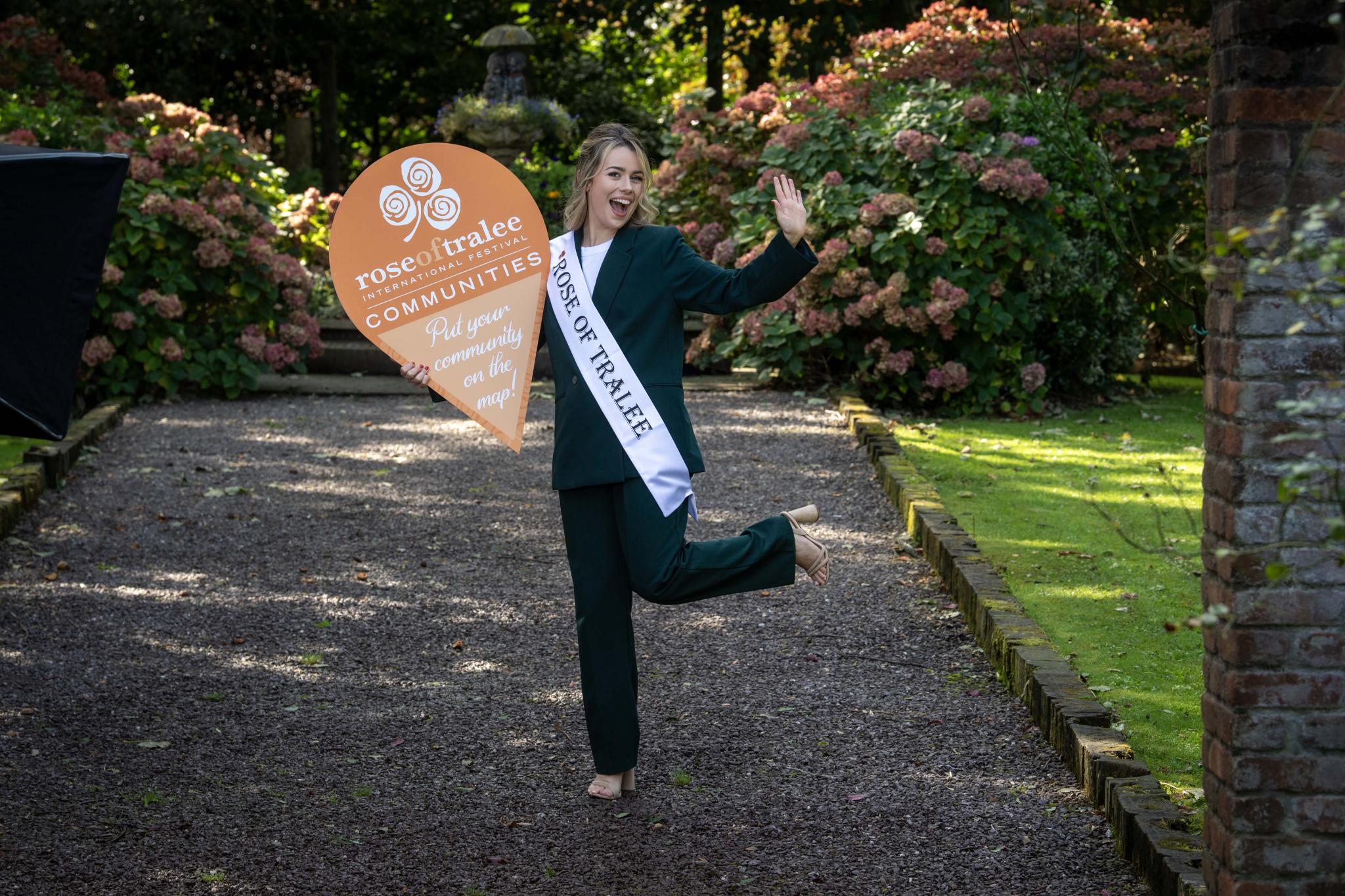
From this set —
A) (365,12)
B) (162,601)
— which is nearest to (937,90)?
(162,601)

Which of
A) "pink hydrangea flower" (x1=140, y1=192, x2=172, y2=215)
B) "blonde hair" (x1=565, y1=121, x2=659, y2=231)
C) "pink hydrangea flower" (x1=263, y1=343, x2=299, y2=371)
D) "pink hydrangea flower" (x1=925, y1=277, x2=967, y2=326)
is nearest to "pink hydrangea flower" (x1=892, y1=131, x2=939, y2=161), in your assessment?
"pink hydrangea flower" (x1=925, y1=277, x2=967, y2=326)

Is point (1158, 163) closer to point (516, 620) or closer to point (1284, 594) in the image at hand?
point (516, 620)

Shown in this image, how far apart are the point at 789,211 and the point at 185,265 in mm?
8041

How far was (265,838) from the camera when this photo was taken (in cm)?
374

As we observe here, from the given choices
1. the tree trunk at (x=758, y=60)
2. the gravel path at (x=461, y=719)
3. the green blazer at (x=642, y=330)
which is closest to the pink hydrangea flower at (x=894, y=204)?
the gravel path at (x=461, y=719)

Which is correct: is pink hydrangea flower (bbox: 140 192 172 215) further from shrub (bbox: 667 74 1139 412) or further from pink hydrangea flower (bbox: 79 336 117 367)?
shrub (bbox: 667 74 1139 412)

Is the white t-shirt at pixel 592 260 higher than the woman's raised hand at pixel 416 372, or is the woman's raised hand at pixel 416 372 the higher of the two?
the white t-shirt at pixel 592 260

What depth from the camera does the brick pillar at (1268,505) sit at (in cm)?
265

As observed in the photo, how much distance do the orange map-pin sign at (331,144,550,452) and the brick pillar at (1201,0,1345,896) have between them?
1.83 meters

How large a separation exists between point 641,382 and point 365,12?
62.4 feet

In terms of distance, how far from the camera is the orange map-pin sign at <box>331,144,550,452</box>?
3934mm

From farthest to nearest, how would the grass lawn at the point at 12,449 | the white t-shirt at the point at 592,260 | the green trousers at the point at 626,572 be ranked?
the grass lawn at the point at 12,449
the white t-shirt at the point at 592,260
the green trousers at the point at 626,572

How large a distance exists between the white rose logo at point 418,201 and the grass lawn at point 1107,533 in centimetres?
189

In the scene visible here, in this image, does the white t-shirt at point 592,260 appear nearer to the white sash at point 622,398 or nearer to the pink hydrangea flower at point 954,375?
the white sash at point 622,398
